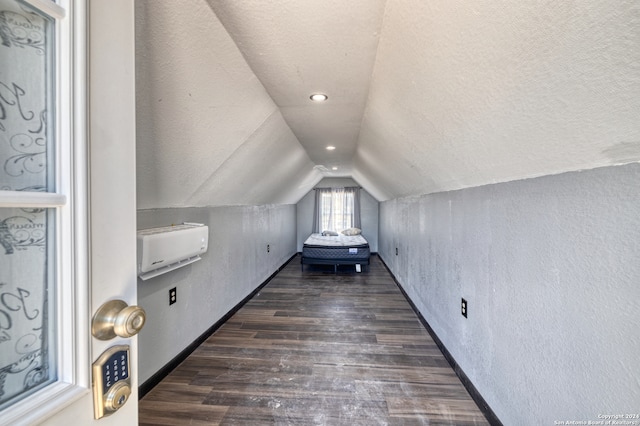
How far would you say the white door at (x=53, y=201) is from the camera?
0.50 meters

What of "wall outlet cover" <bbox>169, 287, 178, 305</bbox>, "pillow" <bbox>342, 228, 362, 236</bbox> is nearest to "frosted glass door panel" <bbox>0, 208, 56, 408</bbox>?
"wall outlet cover" <bbox>169, 287, 178, 305</bbox>

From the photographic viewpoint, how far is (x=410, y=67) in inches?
52.7

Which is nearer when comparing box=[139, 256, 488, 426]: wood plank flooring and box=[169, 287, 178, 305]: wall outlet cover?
box=[139, 256, 488, 426]: wood plank flooring

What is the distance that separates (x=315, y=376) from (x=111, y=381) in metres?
1.72

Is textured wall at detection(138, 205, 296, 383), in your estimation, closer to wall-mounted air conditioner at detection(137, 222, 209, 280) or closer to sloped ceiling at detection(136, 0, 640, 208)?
wall-mounted air conditioner at detection(137, 222, 209, 280)

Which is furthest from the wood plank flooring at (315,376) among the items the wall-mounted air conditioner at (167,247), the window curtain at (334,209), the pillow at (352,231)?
the window curtain at (334,209)

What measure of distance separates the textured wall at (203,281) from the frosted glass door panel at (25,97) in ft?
4.56

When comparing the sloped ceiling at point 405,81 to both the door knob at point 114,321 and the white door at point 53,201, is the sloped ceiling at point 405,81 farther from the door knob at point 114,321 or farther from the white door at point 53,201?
the door knob at point 114,321

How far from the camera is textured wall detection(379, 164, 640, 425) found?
2.76 feet

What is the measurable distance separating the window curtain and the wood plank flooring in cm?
413

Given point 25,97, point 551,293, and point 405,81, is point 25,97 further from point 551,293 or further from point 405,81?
point 551,293

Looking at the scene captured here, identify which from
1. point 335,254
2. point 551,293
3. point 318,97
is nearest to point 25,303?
point 551,293

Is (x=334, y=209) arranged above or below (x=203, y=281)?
above

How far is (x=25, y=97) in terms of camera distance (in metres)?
0.51
